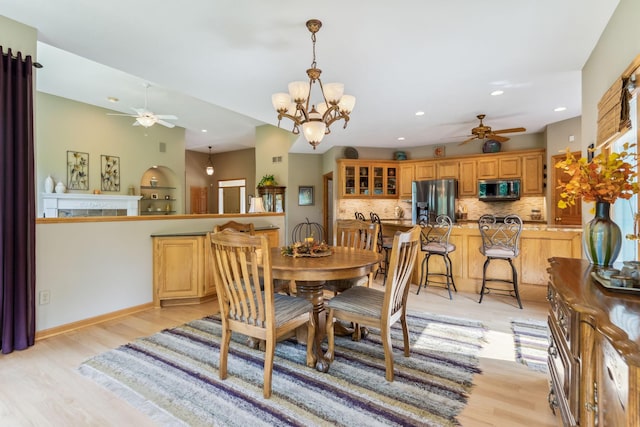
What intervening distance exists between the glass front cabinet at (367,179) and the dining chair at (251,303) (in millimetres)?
4940

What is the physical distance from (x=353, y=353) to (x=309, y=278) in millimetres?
856

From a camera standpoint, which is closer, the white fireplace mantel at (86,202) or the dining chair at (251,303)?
the dining chair at (251,303)

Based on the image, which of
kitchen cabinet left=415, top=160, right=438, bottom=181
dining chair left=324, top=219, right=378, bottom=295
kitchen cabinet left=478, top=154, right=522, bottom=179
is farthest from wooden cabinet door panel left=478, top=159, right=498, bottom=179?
dining chair left=324, top=219, right=378, bottom=295

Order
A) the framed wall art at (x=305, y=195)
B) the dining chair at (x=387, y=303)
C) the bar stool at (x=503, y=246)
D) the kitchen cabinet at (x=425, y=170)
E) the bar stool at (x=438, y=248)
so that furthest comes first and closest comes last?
the framed wall art at (x=305, y=195) → the kitchen cabinet at (x=425, y=170) → the bar stool at (x=438, y=248) → the bar stool at (x=503, y=246) → the dining chair at (x=387, y=303)

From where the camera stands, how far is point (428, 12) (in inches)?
86.3

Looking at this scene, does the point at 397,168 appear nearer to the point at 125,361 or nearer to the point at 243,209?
the point at 243,209

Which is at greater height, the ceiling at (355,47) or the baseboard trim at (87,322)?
the ceiling at (355,47)

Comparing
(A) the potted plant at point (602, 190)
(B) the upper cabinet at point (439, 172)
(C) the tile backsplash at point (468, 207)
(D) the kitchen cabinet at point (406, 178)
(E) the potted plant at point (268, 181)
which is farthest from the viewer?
(E) the potted plant at point (268, 181)

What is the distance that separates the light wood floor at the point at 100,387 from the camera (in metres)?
1.66

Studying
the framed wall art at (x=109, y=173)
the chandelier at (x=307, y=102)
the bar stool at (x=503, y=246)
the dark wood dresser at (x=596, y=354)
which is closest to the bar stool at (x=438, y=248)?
the bar stool at (x=503, y=246)

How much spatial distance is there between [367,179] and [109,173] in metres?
5.72

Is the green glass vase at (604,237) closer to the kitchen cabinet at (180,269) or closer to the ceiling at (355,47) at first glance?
the ceiling at (355,47)

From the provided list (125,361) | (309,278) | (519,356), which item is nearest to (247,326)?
(309,278)

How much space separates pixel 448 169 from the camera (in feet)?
21.7
